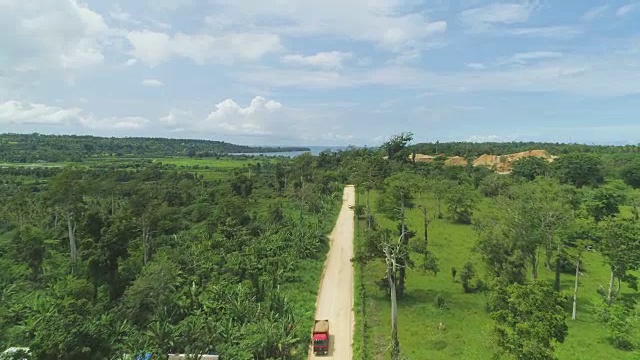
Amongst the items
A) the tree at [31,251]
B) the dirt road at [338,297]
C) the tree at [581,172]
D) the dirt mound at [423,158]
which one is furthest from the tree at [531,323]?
the dirt mound at [423,158]

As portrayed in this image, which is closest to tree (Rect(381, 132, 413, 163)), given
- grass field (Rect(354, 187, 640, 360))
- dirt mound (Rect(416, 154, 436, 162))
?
dirt mound (Rect(416, 154, 436, 162))

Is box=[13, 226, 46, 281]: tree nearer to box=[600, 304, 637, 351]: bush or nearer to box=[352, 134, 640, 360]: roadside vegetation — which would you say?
box=[352, 134, 640, 360]: roadside vegetation

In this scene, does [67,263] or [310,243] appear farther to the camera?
[310,243]

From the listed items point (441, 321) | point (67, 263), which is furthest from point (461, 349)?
point (67, 263)

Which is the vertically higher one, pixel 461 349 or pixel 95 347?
Result: pixel 95 347

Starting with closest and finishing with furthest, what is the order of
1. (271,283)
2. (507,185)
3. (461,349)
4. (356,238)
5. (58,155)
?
(461,349) → (271,283) → (356,238) → (507,185) → (58,155)

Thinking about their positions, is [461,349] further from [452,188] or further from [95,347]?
[452,188]
